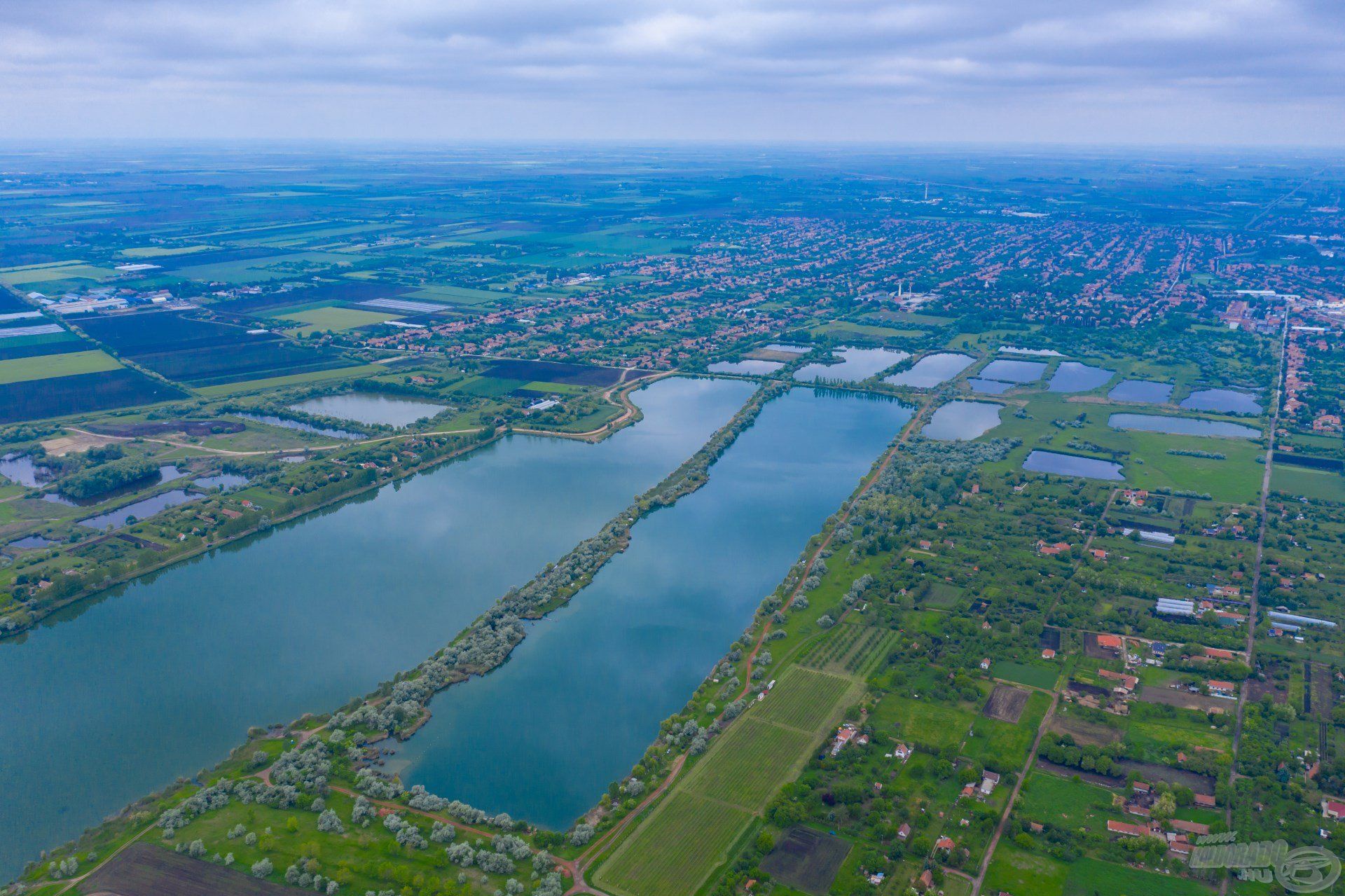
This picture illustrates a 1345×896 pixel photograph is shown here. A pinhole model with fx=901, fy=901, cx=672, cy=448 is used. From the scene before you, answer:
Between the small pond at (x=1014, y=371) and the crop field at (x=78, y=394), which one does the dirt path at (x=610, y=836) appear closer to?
the small pond at (x=1014, y=371)

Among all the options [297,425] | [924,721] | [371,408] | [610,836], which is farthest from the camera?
[371,408]

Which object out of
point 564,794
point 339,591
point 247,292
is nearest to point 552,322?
point 247,292

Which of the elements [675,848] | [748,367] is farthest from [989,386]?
[675,848]

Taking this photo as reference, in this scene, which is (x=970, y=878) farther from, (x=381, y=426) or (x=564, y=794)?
(x=381, y=426)

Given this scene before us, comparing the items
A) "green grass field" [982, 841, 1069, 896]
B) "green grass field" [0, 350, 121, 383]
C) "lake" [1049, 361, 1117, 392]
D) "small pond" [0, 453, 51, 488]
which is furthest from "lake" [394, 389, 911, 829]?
"green grass field" [0, 350, 121, 383]

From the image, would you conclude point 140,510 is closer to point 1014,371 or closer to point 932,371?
point 932,371

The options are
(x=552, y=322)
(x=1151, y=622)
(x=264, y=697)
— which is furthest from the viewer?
(x=552, y=322)

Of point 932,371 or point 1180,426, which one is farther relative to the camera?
point 932,371
